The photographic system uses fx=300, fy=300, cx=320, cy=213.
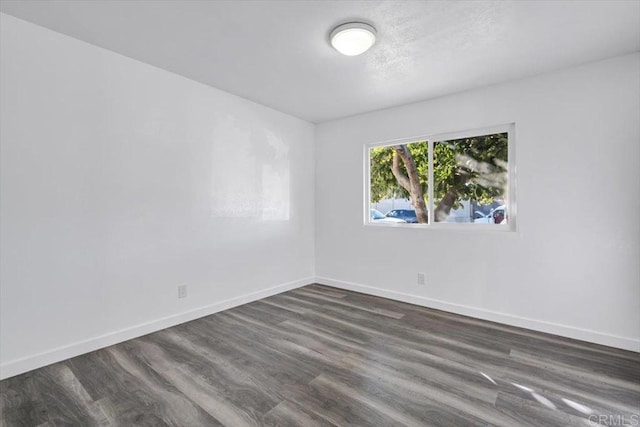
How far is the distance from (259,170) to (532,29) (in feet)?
9.77

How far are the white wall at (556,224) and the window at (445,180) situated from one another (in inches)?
5.9

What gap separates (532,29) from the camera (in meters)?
2.19

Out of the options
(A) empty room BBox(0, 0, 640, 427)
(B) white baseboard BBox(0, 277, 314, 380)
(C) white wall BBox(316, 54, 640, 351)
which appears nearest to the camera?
(A) empty room BBox(0, 0, 640, 427)

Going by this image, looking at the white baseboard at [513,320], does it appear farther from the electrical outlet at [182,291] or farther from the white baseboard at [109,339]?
the electrical outlet at [182,291]

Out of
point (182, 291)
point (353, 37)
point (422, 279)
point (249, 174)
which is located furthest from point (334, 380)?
point (249, 174)

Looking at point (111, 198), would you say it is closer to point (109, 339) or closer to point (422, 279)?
point (109, 339)

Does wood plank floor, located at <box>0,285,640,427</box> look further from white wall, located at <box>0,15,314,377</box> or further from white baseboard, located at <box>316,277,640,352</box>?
white wall, located at <box>0,15,314,377</box>

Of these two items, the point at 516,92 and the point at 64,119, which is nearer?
the point at 64,119

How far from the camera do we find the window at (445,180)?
3.19 meters

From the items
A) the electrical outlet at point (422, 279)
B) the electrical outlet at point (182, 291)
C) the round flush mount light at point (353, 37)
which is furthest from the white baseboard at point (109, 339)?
the round flush mount light at point (353, 37)

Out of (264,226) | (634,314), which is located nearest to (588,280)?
(634,314)

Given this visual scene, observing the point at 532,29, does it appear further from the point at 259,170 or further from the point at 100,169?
the point at 100,169

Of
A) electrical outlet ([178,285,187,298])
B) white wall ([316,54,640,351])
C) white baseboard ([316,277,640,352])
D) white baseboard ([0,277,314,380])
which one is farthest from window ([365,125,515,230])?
electrical outlet ([178,285,187,298])

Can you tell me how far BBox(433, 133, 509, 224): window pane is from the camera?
10.5 feet
